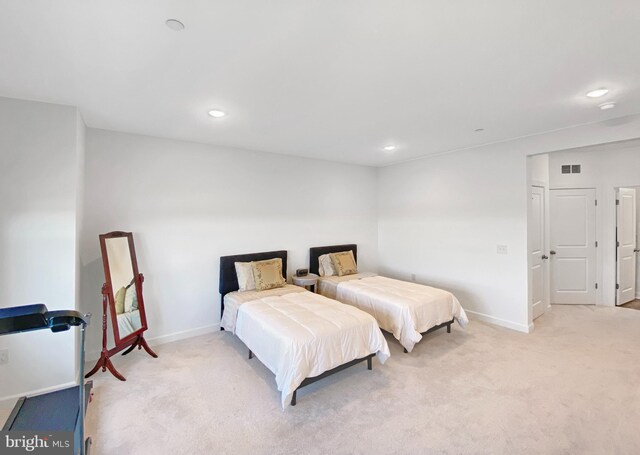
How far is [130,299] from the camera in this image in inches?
132

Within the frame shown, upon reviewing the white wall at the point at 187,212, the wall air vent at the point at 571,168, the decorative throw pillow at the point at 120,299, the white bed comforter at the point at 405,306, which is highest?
the wall air vent at the point at 571,168

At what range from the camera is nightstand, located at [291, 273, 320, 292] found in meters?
4.54

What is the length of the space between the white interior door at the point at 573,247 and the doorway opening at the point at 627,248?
1.06 feet

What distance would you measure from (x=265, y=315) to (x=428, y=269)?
320cm

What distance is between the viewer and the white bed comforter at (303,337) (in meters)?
2.52

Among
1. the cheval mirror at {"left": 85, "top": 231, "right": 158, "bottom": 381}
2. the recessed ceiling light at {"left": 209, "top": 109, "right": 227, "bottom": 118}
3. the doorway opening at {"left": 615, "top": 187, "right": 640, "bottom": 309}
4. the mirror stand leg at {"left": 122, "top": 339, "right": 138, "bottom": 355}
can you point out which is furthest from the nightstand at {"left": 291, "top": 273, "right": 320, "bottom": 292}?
the doorway opening at {"left": 615, "top": 187, "right": 640, "bottom": 309}

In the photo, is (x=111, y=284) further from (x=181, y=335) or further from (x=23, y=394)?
(x=181, y=335)

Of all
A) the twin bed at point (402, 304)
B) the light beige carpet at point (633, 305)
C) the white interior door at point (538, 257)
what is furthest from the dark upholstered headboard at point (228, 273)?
the light beige carpet at point (633, 305)

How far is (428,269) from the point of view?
5156 mm

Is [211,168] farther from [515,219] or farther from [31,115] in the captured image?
[515,219]

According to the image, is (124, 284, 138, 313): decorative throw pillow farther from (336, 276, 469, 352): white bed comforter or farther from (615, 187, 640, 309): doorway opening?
(615, 187, 640, 309): doorway opening

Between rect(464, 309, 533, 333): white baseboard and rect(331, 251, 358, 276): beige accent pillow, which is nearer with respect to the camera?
rect(464, 309, 533, 333): white baseboard

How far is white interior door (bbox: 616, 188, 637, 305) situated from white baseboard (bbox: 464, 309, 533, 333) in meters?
2.56

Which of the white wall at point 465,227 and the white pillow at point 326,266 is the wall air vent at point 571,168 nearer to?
the white wall at point 465,227
